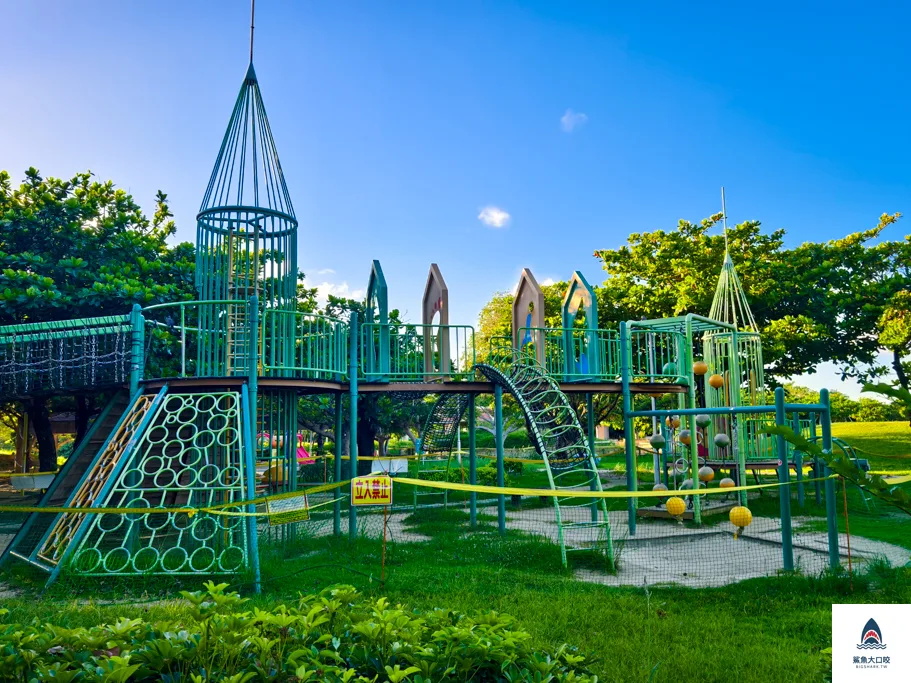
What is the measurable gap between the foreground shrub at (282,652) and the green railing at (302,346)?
20.8 ft

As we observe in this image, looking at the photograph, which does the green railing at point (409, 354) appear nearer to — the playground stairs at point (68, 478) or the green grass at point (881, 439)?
the playground stairs at point (68, 478)

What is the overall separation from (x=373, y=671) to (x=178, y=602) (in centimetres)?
458

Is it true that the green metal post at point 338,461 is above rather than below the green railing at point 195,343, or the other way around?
below

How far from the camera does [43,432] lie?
56.7 ft

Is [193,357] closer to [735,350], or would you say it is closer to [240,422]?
[240,422]

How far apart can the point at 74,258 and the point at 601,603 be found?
1346 cm

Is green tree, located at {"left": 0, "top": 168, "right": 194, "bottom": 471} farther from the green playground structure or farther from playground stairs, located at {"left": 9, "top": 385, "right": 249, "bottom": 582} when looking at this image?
playground stairs, located at {"left": 9, "top": 385, "right": 249, "bottom": 582}

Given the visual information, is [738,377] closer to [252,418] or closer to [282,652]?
[252,418]

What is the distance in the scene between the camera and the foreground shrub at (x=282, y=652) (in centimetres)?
290

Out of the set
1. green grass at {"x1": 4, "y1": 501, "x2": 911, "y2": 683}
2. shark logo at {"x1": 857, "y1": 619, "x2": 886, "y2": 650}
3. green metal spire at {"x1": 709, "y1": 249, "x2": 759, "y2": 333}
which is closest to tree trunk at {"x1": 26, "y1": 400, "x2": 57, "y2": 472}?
green grass at {"x1": 4, "y1": 501, "x2": 911, "y2": 683}

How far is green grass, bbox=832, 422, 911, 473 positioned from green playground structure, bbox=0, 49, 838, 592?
13615 millimetres

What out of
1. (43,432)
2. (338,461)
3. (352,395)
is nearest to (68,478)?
(338,461)

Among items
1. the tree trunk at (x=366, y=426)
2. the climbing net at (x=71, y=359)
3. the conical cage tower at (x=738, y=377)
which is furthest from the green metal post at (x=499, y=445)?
the tree trunk at (x=366, y=426)

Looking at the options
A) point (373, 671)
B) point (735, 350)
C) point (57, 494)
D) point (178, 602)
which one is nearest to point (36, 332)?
point (57, 494)
